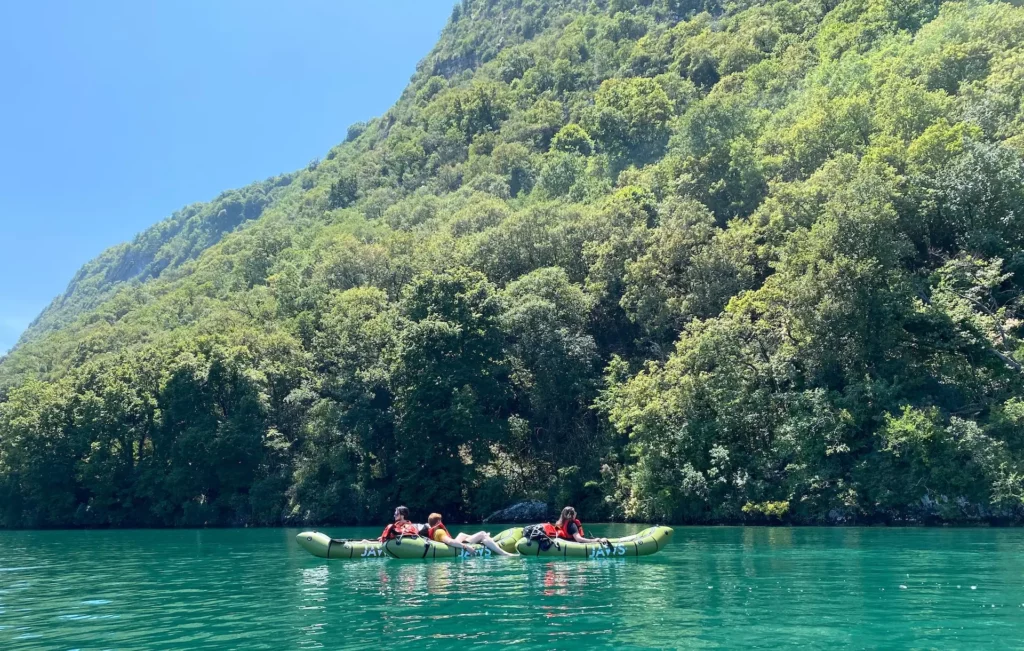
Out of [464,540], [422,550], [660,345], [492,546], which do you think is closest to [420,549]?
[422,550]

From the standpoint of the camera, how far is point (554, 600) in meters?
14.6

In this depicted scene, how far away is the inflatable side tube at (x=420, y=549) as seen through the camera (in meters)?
22.3

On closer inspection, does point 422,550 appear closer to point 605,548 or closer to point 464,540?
point 464,540

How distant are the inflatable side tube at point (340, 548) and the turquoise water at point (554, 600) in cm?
34


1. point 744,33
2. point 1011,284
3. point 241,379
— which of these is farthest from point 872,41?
point 241,379

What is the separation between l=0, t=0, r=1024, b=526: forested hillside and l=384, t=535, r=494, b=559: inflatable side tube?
16830 mm

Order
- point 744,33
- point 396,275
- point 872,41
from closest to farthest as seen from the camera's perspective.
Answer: point 396,275 < point 872,41 < point 744,33

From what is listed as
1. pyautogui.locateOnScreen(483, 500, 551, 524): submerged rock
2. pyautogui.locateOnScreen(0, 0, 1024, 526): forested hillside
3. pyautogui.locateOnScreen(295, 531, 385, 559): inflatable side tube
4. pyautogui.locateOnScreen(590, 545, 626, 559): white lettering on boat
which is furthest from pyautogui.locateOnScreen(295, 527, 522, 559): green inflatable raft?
pyautogui.locateOnScreen(483, 500, 551, 524): submerged rock

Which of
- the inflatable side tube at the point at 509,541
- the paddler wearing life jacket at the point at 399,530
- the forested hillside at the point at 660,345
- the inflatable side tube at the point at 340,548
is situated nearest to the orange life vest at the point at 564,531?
the inflatable side tube at the point at 509,541

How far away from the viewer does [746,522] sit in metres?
35.7

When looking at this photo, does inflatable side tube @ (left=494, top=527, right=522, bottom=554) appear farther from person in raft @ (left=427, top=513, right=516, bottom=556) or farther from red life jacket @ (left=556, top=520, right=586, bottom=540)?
red life jacket @ (left=556, top=520, right=586, bottom=540)

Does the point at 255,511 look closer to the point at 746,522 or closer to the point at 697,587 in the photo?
the point at 746,522

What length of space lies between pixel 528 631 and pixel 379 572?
9.08m

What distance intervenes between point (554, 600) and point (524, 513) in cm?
2859
